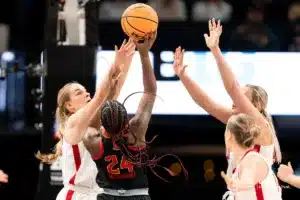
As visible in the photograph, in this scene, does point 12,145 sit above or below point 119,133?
below

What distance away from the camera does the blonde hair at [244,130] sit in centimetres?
514

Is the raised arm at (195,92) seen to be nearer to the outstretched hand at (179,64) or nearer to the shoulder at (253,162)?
the outstretched hand at (179,64)

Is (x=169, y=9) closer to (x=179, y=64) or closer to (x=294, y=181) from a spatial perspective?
(x=179, y=64)

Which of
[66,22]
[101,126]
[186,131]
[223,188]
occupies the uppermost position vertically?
[66,22]

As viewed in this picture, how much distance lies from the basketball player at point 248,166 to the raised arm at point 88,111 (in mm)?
875

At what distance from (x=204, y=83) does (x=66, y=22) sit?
1.80 meters

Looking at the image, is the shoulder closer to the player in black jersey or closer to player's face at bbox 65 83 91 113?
the player in black jersey

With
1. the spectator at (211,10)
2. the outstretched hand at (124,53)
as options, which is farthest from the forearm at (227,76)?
the spectator at (211,10)

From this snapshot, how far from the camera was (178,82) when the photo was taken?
9.21m

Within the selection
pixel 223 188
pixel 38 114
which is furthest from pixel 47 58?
pixel 223 188

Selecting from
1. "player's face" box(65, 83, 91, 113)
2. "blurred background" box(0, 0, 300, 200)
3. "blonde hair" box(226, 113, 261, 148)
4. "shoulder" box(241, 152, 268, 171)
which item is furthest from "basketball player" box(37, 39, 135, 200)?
"blurred background" box(0, 0, 300, 200)

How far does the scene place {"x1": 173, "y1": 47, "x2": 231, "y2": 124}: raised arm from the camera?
5.79m

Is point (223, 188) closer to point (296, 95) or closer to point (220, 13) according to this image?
point (296, 95)

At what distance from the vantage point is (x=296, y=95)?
30.2ft
